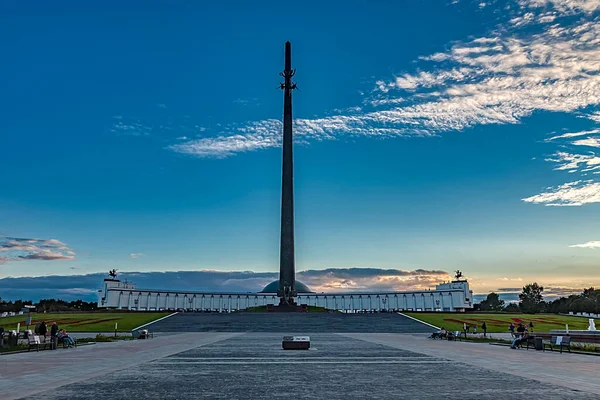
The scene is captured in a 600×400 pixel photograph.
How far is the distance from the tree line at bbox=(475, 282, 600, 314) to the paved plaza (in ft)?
286

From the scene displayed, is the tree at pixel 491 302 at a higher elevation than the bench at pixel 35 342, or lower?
higher

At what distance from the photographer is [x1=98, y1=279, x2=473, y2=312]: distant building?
74938 mm

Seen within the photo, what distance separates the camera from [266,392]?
1032 cm

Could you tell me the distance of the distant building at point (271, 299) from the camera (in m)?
74.9

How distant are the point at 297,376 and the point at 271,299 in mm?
75574

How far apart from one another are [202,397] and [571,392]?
776 cm

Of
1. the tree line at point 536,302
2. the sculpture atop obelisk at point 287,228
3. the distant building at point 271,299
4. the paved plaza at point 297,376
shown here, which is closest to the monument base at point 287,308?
the sculpture atop obelisk at point 287,228

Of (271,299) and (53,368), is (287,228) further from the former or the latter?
(53,368)

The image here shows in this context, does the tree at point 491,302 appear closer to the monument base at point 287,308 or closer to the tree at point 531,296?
the tree at point 531,296

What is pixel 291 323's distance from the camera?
154ft

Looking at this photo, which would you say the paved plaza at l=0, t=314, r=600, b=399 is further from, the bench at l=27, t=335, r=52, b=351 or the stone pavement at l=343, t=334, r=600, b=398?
the bench at l=27, t=335, r=52, b=351

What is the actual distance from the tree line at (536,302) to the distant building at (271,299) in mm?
29927

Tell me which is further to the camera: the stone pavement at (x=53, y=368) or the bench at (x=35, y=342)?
the bench at (x=35, y=342)

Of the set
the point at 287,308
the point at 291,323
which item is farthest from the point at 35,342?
the point at 287,308
